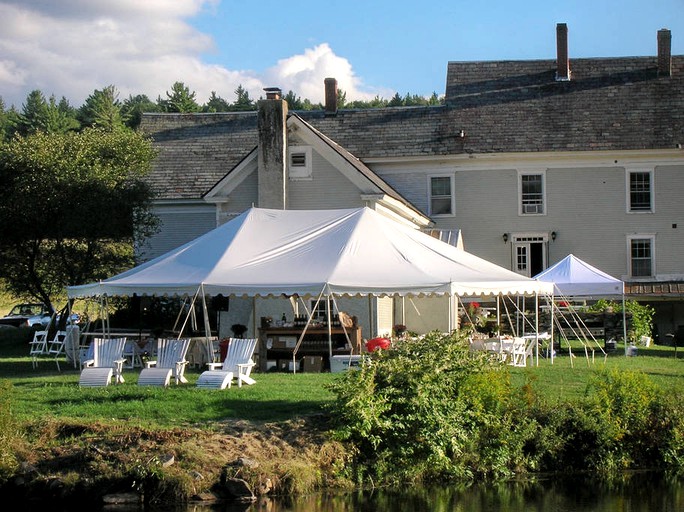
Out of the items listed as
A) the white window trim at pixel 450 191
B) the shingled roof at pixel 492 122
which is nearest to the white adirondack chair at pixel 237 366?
the shingled roof at pixel 492 122

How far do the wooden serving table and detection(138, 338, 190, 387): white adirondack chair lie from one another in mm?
3073

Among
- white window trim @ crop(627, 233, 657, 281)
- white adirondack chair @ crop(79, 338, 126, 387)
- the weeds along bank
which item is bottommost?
the weeds along bank

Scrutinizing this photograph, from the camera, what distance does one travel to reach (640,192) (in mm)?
38625

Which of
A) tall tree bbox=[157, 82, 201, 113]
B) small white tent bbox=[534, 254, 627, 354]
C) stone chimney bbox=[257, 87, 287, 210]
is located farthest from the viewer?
tall tree bbox=[157, 82, 201, 113]

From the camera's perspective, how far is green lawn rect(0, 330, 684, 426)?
17.4 meters

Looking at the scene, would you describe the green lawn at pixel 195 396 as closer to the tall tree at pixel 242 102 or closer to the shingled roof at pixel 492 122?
the shingled roof at pixel 492 122

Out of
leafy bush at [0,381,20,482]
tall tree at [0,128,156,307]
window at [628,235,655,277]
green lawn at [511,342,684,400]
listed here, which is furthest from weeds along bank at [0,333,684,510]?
window at [628,235,655,277]

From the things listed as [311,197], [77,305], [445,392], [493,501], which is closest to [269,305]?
[311,197]

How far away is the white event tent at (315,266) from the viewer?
854 inches

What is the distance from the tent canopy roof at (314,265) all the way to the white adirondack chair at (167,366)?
1.69 m

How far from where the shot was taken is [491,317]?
33656 millimetres

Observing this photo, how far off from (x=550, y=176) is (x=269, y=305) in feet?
46.0

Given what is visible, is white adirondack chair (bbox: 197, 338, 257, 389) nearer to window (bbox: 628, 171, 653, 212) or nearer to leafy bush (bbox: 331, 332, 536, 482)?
leafy bush (bbox: 331, 332, 536, 482)

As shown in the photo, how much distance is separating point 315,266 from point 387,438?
6691mm
